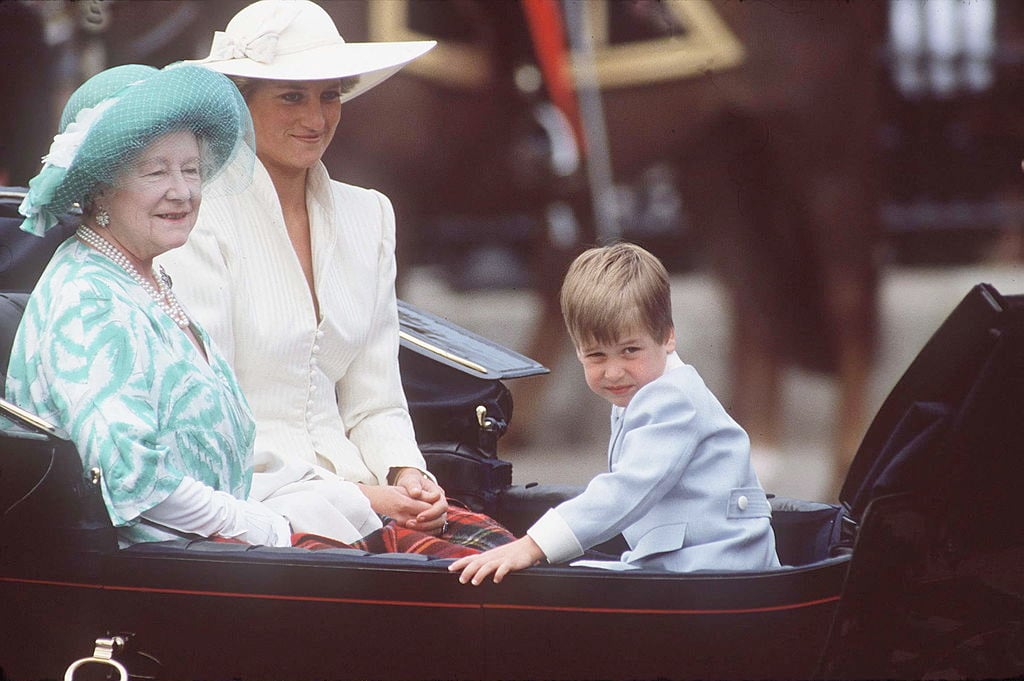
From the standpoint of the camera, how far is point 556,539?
5.17 feet

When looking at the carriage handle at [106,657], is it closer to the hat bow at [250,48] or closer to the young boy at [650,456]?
the young boy at [650,456]

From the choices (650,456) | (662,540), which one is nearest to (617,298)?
(650,456)

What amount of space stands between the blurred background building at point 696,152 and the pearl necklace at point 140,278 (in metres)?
0.92

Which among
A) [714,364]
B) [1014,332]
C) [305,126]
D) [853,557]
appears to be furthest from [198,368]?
[714,364]

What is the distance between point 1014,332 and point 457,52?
1.53 meters

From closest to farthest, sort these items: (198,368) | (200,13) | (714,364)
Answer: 1. (198,368)
2. (200,13)
3. (714,364)

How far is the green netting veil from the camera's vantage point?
1.61 meters

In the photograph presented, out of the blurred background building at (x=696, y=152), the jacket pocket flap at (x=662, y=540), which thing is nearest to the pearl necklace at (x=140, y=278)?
the jacket pocket flap at (x=662, y=540)

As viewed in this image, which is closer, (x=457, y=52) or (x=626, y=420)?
(x=626, y=420)

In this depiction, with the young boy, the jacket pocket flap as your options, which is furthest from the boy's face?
the jacket pocket flap

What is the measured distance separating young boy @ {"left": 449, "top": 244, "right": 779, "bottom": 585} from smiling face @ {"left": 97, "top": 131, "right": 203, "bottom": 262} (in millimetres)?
481

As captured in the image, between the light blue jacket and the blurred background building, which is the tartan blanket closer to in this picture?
the light blue jacket

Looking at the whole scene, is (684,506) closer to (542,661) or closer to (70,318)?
(542,661)

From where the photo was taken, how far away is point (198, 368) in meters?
1.70
